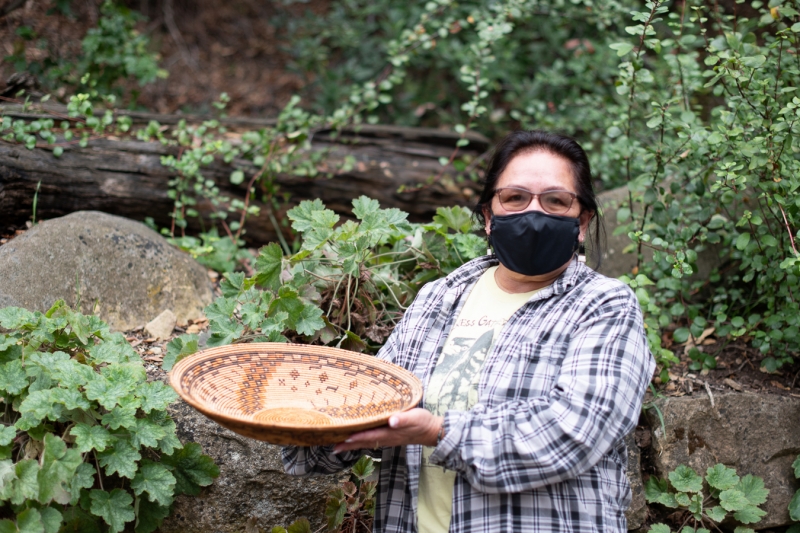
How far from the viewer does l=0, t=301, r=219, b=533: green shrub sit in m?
2.08

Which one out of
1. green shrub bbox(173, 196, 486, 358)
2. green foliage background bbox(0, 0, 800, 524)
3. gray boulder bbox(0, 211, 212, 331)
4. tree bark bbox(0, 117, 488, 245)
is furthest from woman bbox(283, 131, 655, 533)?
tree bark bbox(0, 117, 488, 245)

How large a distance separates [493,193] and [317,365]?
0.71m

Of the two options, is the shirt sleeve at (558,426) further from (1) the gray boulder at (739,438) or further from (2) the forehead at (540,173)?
(1) the gray boulder at (739,438)

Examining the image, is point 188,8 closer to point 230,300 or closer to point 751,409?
point 230,300

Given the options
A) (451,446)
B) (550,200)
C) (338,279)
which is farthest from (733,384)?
(451,446)

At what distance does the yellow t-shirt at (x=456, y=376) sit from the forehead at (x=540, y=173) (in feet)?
1.00

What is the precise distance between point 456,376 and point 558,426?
0.35 meters

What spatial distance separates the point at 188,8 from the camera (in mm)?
7930

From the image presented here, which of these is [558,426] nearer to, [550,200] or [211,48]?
[550,200]

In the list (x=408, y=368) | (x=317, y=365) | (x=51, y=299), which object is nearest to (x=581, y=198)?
(x=408, y=368)

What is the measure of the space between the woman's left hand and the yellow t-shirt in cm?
19

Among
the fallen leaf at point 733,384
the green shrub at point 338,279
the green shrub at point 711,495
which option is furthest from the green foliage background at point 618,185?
the green shrub at point 711,495

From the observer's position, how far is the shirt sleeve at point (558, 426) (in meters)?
1.61

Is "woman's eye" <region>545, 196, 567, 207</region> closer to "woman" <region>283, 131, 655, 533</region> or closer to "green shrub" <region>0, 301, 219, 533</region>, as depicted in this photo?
"woman" <region>283, 131, 655, 533</region>
